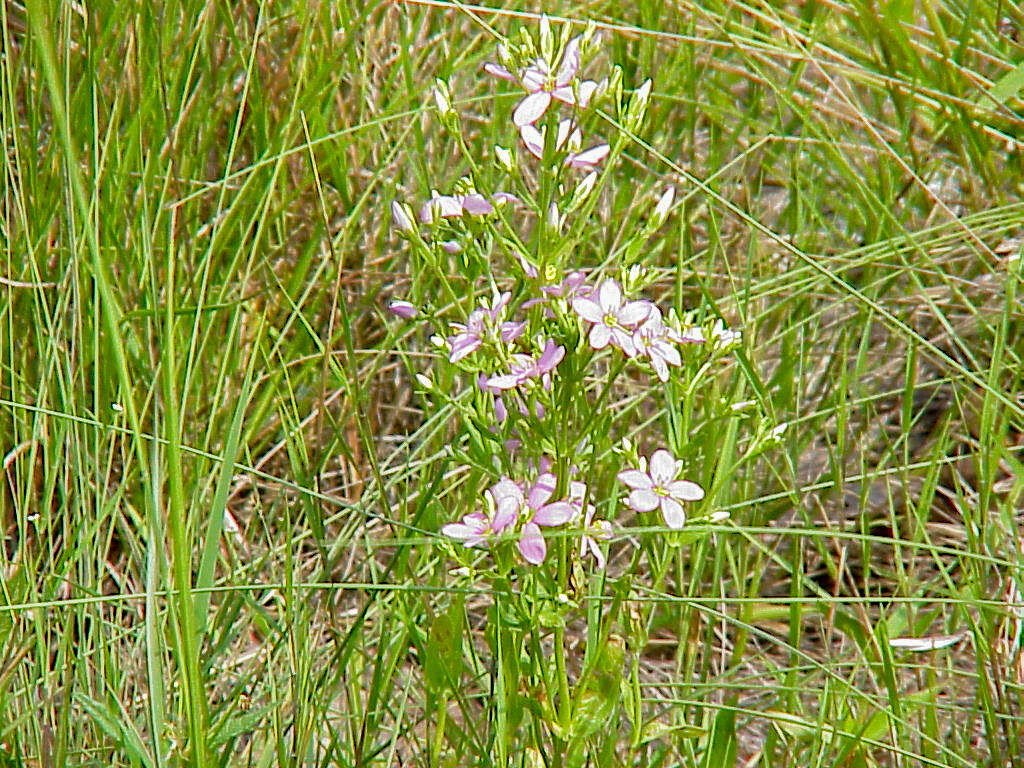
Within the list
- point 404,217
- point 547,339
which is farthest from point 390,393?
point 547,339

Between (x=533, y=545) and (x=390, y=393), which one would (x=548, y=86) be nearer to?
(x=533, y=545)

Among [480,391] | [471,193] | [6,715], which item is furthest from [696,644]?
[6,715]

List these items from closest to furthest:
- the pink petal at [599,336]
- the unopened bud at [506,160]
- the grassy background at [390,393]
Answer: the pink petal at [599,336] < the unopened bud at [506,160] < the grassy background at [390,393]

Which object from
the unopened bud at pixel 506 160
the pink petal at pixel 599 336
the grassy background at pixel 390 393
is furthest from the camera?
the grassy background at pixel 390 393

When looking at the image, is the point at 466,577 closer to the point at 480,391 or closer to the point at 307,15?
the point at 480,391

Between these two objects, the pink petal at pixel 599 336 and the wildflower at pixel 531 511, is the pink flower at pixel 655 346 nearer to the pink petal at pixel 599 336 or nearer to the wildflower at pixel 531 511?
the pink petal at pixel 599 336

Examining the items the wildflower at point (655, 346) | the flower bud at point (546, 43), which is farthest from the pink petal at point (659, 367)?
the flower bud at point (546, 43)
